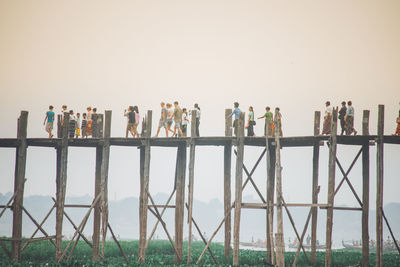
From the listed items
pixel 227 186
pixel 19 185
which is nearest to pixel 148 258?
pixel 227 186

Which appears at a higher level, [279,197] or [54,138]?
[54,138]

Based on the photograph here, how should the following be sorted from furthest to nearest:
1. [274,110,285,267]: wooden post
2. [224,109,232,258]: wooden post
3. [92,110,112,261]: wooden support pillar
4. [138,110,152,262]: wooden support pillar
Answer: [92,110,112,261]: wooden support pillar < [138,110,152,262]: wooden support pillar < [224,109,232,258]: wooden post < [274,110,285,267]: wooden post

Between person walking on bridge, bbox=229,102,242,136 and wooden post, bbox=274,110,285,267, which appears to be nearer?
wooden post, bbox=274,110,285,267

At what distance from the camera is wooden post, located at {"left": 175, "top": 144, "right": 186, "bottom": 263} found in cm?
2348

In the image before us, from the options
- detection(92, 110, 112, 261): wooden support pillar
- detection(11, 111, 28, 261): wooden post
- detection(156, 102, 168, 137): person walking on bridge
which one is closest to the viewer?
detection(92, 110, 112, 261): wooden support pillar

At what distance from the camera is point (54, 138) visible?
24.9m

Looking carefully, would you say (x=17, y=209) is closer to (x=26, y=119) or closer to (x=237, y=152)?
(x=26, y=119)

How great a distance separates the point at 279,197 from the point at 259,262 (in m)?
6.77

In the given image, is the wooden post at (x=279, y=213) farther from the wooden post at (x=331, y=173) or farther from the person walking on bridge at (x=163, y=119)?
the person walking on bridge at (x=163, y=119)

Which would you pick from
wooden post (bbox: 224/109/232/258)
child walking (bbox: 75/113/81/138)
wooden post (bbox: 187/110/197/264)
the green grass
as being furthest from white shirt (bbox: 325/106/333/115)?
child walking (bbox: 75/113/81/138)

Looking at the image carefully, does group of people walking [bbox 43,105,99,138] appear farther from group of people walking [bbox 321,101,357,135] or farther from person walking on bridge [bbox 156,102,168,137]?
group of people walking [bbox 321,101,357,135]

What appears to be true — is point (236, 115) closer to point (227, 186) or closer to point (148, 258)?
point (227, 186)

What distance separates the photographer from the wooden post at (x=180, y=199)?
23484mm

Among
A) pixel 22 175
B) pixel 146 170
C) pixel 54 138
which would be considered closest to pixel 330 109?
pixel 146 170
